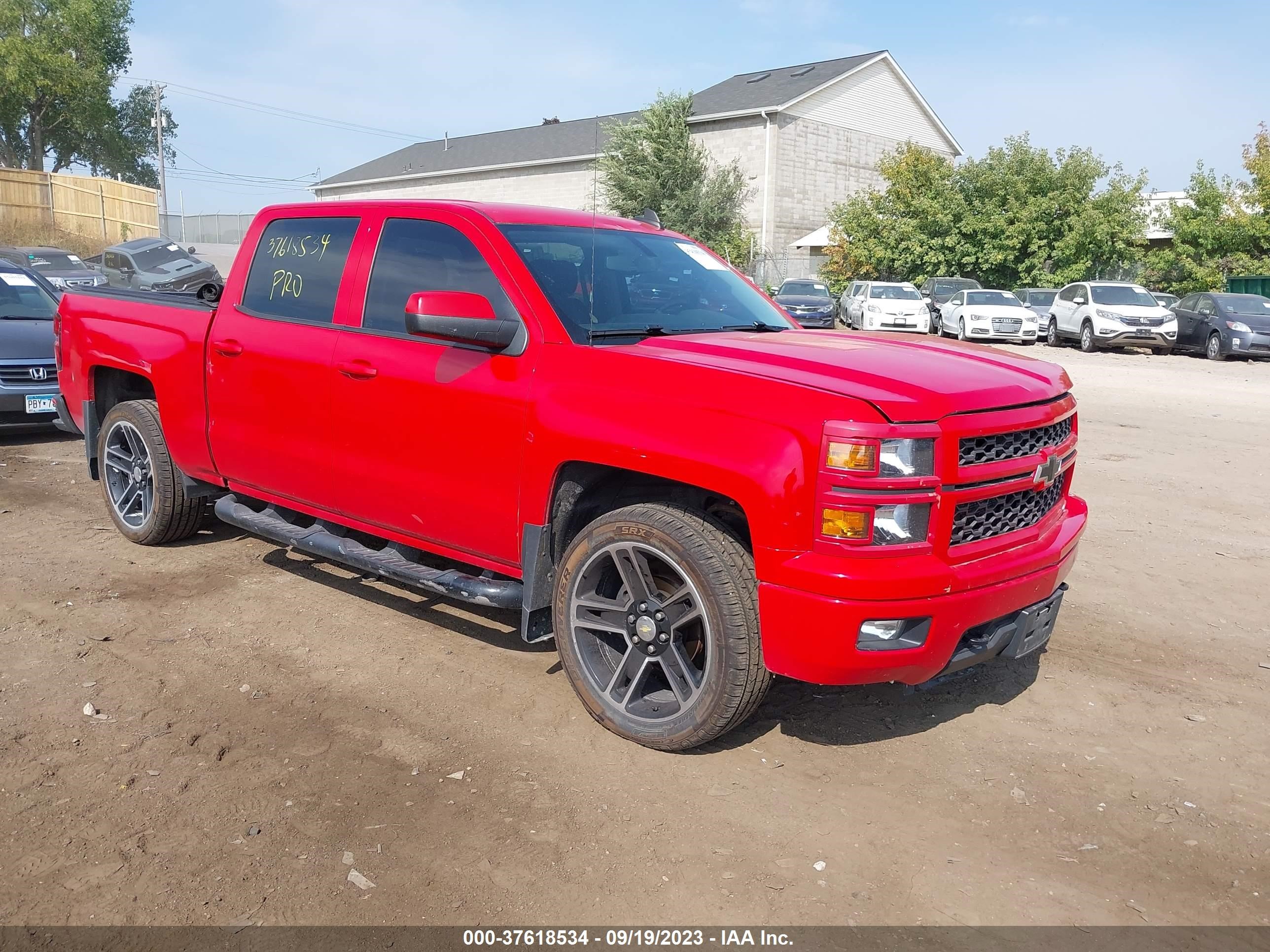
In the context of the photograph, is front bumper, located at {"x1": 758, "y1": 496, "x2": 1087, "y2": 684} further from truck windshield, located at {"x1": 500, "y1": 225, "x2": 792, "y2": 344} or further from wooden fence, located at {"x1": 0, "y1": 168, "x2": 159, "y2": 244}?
wooden fence, located at {"x1": 0, "y1": 168, "x2": 159, "y2": 244}

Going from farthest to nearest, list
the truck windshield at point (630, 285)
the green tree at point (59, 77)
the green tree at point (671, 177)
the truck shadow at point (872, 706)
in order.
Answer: the green tree at point (59, 77), the green tree at point (671, 177), the truck windshield at point (630, 285), the truck shadow at point (872, 706)

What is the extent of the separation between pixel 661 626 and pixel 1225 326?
2284 centimetres

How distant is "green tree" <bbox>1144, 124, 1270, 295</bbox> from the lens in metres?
33.2

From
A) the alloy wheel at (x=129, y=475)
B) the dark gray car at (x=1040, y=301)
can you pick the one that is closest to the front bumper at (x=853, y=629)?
the alloy wheel at (x=129, y=475)

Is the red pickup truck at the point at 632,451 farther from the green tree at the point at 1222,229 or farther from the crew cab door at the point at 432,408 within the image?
the green tree at the point at 1222,229

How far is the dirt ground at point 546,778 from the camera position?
2953 millimetres

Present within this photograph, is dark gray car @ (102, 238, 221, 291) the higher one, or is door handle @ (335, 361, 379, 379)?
dark gray car @ (102, 238, 221, 291)

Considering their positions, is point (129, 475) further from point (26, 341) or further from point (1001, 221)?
point (1001, 221)

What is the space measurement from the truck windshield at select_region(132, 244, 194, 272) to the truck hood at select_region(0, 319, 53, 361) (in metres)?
12.6

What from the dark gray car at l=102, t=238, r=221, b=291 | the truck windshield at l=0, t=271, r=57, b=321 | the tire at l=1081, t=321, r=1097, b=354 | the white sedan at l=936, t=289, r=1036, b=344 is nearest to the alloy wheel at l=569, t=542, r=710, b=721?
the truck windshield at l=0, t=271, r=57, b=321

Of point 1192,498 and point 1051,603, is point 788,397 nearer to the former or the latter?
point 1051,603

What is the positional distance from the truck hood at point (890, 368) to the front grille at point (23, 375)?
7837 millimetres

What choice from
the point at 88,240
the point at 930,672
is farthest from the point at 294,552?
the point at 88,240

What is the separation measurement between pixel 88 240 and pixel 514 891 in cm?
4325
